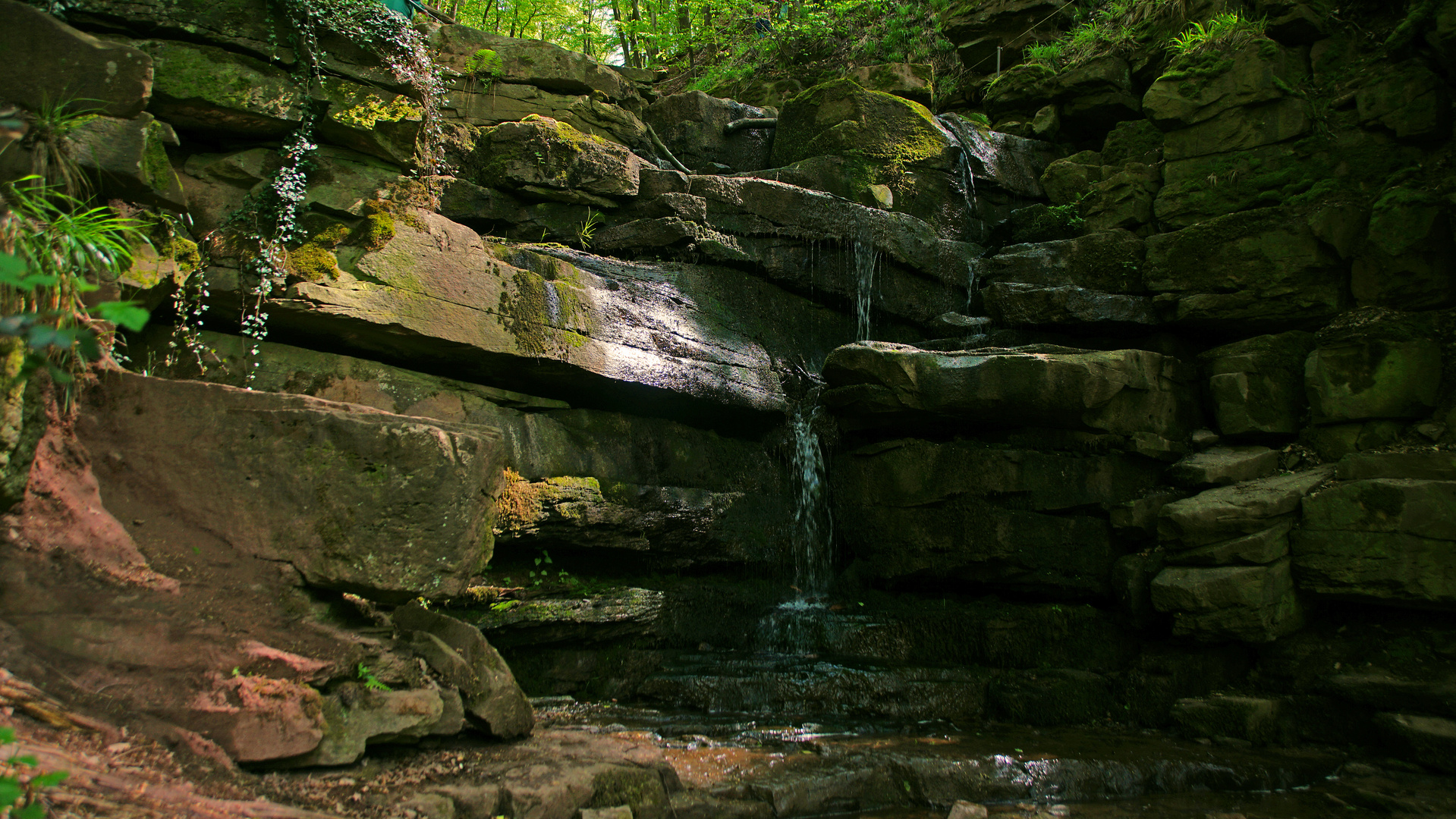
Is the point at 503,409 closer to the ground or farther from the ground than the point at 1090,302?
closer to the ground

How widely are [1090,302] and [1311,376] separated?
2050mm

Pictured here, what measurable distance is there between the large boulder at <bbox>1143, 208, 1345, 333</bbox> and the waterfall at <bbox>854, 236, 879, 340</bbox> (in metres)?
2.96

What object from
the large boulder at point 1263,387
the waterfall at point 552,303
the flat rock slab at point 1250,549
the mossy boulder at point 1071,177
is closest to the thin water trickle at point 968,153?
the mossy boulder at point 1071,177

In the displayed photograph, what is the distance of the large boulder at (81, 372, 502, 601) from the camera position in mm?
3510

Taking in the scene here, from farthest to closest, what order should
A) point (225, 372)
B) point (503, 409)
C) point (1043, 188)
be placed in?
point (1043, 188) → point (503, 409) → point (225, 372)

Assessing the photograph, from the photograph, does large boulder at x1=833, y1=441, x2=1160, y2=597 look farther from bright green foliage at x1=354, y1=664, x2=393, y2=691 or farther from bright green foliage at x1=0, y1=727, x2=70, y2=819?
bright green foliage at x1=0, y1=727, x2=70, y2=819

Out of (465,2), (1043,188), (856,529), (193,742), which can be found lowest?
(193,742)

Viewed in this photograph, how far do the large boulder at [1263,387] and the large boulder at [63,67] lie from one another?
29.3 feet

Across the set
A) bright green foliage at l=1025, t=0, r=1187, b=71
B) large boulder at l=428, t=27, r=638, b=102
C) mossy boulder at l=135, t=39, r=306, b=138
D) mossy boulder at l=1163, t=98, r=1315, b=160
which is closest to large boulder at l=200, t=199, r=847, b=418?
mossy boulder at l=135, t=39, r=306, b=138

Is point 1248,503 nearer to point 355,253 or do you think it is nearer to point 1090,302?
point 1090,302

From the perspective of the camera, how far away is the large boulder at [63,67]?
4.14 metres

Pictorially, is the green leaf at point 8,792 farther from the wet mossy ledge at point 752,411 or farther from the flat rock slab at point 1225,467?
the flat rock slab at point 1225,467

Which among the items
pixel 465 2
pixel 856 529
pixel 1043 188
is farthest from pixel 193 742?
pixel 465 2

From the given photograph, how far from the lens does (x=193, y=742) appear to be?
9.42ft
